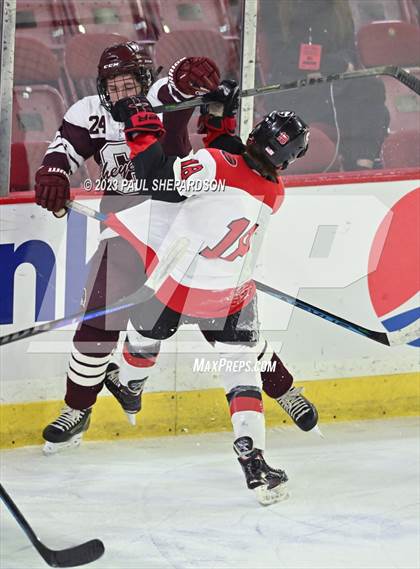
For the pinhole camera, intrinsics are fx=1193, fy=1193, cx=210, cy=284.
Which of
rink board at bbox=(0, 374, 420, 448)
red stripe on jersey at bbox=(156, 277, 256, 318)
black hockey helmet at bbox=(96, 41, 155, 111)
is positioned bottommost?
rink board at bbox=(0, 374, 420, 448)

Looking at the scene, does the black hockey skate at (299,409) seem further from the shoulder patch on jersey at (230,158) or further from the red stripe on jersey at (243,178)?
the shoulder patch on jersey at (230,158)

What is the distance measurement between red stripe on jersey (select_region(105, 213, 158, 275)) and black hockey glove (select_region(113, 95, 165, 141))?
585mm

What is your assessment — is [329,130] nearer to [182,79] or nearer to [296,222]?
[296,222]

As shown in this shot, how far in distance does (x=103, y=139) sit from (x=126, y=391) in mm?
804

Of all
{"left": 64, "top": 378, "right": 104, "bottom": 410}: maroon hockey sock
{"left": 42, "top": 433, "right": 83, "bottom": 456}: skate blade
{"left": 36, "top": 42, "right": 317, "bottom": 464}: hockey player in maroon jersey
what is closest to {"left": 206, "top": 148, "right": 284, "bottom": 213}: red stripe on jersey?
{"left": 36, "top": 42, "right": 317, "bottom": 464}: hockey player in maroon jersey

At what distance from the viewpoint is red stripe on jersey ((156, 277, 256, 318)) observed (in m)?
3.66

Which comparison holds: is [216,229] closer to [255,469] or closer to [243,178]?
[243,178]

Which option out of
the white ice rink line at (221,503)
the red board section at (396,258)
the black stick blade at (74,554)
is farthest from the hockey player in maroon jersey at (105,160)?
the red board section at (396,258)

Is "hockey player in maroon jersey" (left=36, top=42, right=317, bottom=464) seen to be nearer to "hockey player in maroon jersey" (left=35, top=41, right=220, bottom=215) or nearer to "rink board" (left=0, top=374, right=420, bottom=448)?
"hockey player in maroon jersey" (left=35, top=41, right=220, bottom=215)

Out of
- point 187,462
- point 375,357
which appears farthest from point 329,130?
point 187,462

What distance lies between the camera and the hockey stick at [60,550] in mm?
3049

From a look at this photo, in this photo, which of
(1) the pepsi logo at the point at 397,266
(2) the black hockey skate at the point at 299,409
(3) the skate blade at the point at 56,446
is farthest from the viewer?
(1) the pepsi logo at the point at 397,266

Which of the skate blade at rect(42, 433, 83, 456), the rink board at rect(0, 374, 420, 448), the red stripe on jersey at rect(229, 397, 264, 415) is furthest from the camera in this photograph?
the rink board at rect(0, 374, 420, 448)

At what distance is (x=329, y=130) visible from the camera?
14.4 feet
